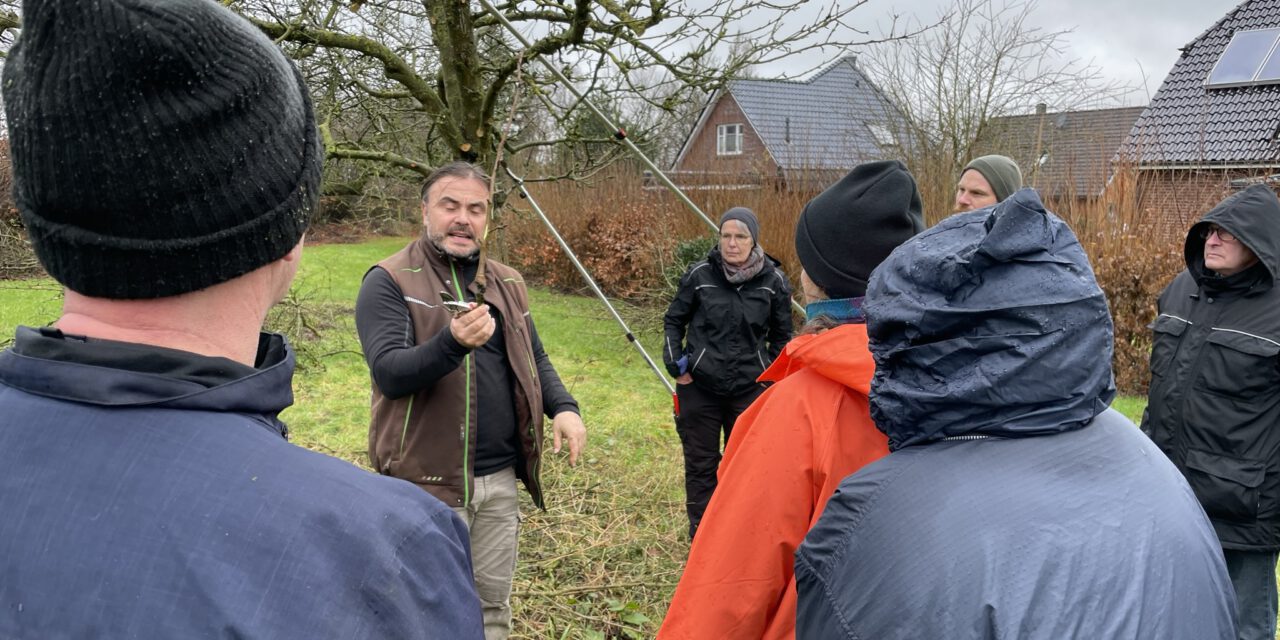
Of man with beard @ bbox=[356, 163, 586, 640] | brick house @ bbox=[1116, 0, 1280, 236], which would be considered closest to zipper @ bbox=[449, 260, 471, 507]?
man with beard @ bbox=[356, 163, 586, 640]

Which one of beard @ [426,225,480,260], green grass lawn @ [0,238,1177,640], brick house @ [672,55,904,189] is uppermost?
brick house @ [672,55,904,189]

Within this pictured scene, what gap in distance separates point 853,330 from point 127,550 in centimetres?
120

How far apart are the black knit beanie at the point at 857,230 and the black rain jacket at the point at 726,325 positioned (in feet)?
9.09

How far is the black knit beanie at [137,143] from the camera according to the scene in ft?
2.60

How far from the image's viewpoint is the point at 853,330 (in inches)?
59.1

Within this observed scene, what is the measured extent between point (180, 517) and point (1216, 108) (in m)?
17.5

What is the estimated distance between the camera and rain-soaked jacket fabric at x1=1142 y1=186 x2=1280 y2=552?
297 cm

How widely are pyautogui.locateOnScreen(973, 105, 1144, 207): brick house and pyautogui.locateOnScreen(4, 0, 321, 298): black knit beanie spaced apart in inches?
299

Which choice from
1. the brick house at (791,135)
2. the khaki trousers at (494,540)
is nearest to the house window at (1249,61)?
the brick house at (791,135)

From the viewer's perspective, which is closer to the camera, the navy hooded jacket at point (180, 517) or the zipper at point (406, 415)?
the navy hooded jacket at point (180, 517)

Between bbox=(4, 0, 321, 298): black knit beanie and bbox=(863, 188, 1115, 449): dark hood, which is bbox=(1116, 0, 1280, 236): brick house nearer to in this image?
bbox=(863, 188, 1115, 449): dark hood

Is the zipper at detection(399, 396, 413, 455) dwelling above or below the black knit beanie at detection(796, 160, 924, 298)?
below

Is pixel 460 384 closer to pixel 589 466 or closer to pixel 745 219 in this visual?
pixel 745 219

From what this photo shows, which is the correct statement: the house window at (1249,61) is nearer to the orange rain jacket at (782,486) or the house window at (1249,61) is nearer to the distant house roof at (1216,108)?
the distant house roof at (1216,108)
